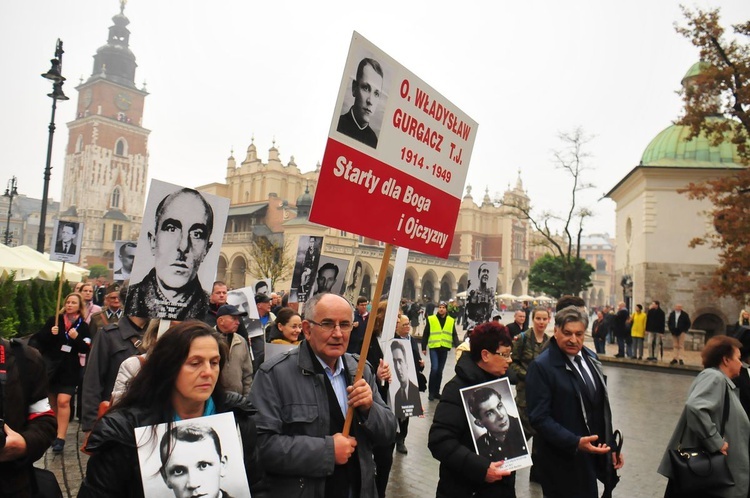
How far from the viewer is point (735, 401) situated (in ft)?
12.6

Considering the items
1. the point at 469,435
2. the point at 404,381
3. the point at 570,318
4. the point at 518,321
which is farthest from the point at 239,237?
the point at 469,435

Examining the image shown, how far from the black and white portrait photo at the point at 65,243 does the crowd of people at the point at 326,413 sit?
22.1 ft

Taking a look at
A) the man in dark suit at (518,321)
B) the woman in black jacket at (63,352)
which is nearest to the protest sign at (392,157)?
the woman in black jacket at (63,352)

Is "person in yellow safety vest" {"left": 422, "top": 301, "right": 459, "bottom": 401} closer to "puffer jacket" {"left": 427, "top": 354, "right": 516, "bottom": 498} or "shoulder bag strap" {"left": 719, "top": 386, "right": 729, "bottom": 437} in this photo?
"shoulder bag strap" {"left": 719, "top": 386, "right": 729, "bottom": 437}

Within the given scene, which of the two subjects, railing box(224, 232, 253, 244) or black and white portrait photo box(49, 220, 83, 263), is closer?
black and white portrait photo box(49, 220, 83, 263)

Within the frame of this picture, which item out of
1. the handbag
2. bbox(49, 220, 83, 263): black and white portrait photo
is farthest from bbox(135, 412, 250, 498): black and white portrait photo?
bbox(49, 220, 83, 263): black and white portrait photo

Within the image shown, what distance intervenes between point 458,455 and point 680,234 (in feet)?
77.8

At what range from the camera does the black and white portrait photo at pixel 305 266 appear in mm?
9953

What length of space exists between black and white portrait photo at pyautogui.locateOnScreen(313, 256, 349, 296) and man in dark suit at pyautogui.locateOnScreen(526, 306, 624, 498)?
6.36m

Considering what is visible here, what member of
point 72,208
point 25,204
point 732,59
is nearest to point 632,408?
point 732,59

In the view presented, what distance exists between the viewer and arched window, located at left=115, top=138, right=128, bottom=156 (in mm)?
96094

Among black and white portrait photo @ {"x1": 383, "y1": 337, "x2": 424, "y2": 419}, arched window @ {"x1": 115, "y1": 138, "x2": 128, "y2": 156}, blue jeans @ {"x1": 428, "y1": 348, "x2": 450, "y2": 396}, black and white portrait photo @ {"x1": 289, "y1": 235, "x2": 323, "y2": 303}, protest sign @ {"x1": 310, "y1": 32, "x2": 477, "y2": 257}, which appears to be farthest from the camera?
arched window @ {"x1": 115, "y1": 138, "x2": 128, "y2": 156}

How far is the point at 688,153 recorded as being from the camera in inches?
951

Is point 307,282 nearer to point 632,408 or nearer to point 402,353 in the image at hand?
point 402,353
